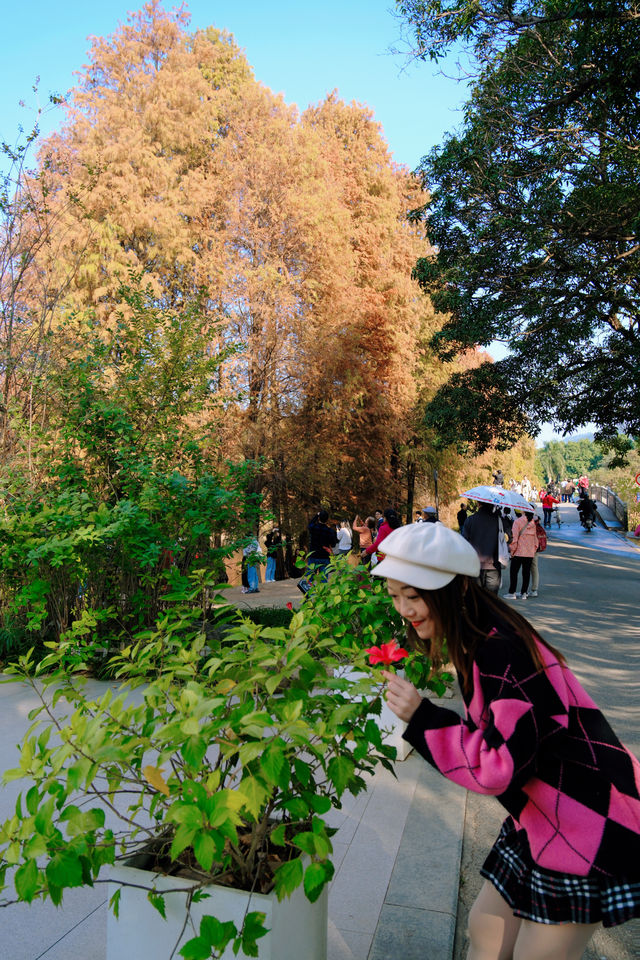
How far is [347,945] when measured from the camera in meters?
2.95

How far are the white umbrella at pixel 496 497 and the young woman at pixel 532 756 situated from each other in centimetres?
904

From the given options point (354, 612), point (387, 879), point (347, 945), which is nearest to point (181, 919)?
point (347, 945)

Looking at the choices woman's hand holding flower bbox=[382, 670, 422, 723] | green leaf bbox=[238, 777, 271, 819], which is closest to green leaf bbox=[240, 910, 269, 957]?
green leaf bbox=[238, 777, 271, 819]

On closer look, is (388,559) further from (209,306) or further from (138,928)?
(209,306)

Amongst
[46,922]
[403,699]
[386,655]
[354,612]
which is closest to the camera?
[403,699]

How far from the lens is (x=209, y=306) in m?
20.8

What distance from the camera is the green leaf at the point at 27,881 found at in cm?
167

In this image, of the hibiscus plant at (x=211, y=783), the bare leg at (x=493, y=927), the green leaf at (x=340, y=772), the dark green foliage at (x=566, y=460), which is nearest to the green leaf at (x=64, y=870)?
the hibiscus plant at (x=211, y=783)

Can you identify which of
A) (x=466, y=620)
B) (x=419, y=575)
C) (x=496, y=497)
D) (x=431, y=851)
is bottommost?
(x=431, y=851)

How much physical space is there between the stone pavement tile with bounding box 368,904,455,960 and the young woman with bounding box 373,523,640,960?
1.11 meters

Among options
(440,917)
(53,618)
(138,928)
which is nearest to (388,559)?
(138,928)

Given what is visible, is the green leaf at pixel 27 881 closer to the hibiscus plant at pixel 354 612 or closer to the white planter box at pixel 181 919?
the white planter box at pixel 181 919

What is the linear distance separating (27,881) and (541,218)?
13.3 m

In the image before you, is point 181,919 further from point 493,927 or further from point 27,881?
point 493,927
